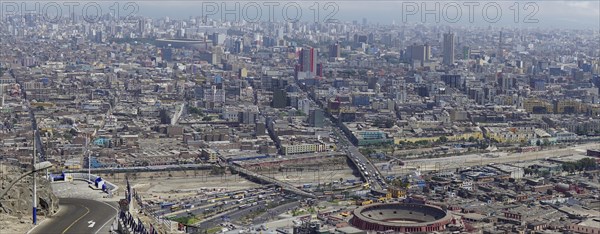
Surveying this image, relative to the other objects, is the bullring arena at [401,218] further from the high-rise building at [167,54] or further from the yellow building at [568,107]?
the high-rise building at [167,54]

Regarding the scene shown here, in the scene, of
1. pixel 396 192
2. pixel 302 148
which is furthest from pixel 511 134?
pixel 396 192

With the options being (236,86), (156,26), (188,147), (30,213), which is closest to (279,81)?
(236,86)

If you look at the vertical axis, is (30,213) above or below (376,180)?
above

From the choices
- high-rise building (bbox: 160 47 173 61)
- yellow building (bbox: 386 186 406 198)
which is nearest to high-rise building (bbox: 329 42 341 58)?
high-rise building (bbox: 160 47 173 61)

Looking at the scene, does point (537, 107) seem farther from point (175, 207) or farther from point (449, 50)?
point (175, 207)

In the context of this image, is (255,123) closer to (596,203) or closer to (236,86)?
(236,86)

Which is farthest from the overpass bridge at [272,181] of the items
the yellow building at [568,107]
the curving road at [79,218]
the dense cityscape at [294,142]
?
the yellow building at [568,107]
